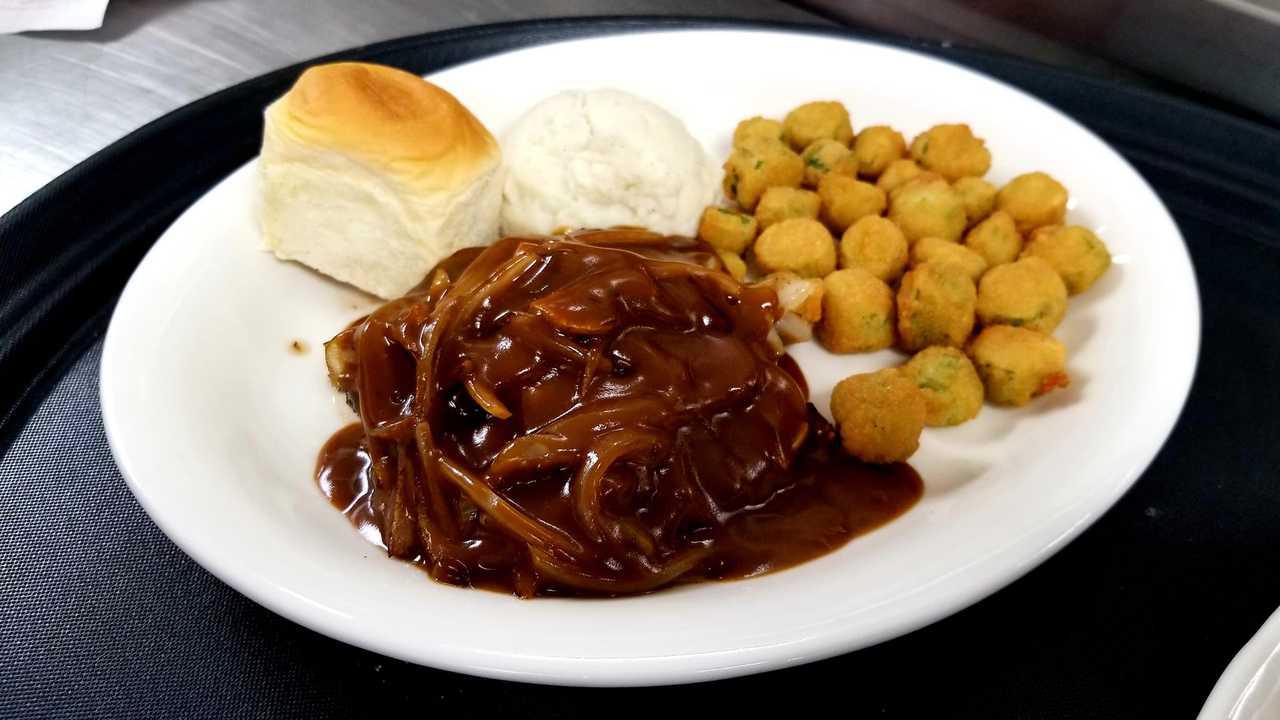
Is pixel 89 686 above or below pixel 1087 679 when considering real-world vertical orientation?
below

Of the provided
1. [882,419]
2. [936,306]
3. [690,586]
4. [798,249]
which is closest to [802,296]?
[798,249]

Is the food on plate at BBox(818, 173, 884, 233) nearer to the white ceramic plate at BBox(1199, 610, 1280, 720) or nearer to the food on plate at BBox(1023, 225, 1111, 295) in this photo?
the food on plate at BBox(1023, 225, 1111, 295)

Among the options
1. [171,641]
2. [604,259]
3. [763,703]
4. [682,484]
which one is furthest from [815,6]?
[171,641]

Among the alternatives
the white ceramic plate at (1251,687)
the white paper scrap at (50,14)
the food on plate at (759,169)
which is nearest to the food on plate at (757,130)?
the food on plate at (759,169)

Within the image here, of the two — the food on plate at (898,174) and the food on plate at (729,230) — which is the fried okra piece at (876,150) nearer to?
the food on plate at (898,174)

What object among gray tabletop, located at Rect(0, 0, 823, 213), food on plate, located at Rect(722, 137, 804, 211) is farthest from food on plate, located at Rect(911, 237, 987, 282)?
gray tabletop, located at Rect(0, 0, 823, 213)

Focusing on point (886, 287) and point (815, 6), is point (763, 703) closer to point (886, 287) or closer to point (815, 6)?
point (886, 287)
